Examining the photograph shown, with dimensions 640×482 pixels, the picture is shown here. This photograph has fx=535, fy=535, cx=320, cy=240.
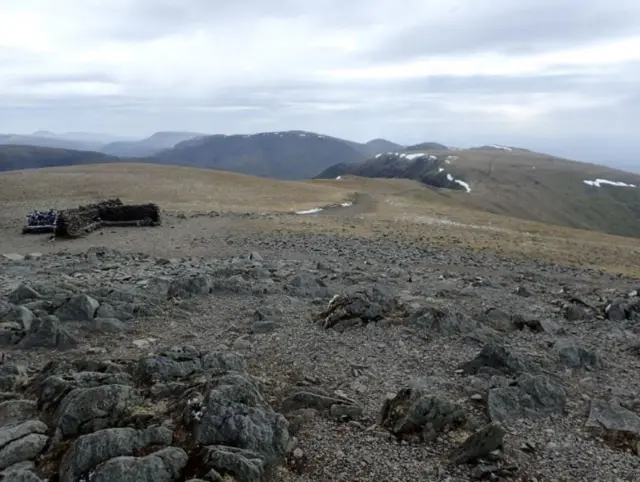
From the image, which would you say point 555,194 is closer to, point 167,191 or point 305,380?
point 167,191

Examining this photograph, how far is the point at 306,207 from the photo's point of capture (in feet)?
157

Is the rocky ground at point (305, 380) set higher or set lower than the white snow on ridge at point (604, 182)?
lower

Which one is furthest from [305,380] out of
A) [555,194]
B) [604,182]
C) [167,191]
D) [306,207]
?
[604,182]

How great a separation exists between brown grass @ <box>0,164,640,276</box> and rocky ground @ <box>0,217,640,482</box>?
42.9ft

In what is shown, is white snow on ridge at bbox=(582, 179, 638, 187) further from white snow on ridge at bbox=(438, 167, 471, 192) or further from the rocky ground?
the rocky ground

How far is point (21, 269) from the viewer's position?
2088 cm

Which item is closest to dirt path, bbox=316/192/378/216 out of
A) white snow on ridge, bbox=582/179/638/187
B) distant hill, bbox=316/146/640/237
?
distant hill, bbox=316/146/640/237

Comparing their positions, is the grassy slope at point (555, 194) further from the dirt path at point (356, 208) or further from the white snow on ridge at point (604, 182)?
the dirt path at point (356, 208)

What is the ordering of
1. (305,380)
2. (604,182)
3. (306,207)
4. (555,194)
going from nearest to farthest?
1. (305,380)
2. (306,207)
3. (555,194)
4. (604,182)

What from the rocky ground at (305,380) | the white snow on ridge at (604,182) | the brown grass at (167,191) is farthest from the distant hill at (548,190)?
the rocky ground at (305,380)

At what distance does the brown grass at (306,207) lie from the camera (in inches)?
1303

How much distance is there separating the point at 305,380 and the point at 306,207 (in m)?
37.5

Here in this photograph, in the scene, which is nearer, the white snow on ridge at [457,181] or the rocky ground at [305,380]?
the rocky ground at [305,380]

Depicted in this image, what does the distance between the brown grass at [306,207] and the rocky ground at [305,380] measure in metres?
13.1
